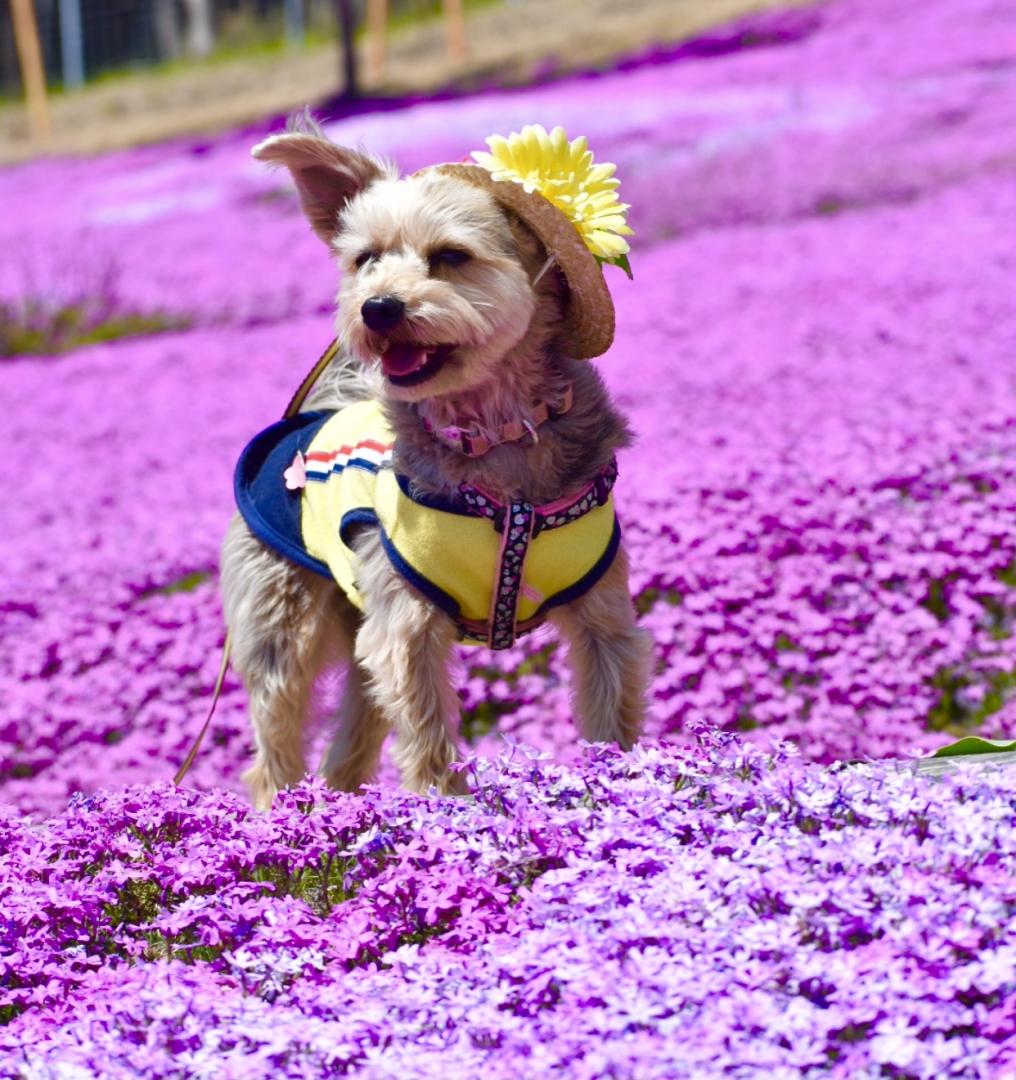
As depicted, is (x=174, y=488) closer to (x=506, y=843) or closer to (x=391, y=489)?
(x=391, y=489)

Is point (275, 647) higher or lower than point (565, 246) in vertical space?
lower

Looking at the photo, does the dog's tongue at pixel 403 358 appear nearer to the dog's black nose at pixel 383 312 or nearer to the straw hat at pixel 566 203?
the dog's black nose at pixel 383 312

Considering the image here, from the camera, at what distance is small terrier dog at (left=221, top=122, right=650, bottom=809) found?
392 centimetres

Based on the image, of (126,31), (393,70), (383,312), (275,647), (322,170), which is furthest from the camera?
(126,31)

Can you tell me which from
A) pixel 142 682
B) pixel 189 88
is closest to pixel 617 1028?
pixel 142 682

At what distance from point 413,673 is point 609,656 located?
581mm

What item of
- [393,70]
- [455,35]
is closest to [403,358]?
[455,35]

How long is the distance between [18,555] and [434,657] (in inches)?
218

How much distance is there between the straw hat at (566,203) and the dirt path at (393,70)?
28.7 meters

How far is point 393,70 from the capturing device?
3878 cm

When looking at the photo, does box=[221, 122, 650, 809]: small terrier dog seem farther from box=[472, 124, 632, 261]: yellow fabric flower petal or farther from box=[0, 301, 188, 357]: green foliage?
box=[0, 301, 188, 357]: green foliage

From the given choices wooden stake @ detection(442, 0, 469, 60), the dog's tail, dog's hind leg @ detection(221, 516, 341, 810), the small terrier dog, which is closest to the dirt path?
wooden stake @ detection(442, 0, 469, 60)

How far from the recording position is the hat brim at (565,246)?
3.96 metres

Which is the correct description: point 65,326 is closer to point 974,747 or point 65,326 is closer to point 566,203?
point 566,203
